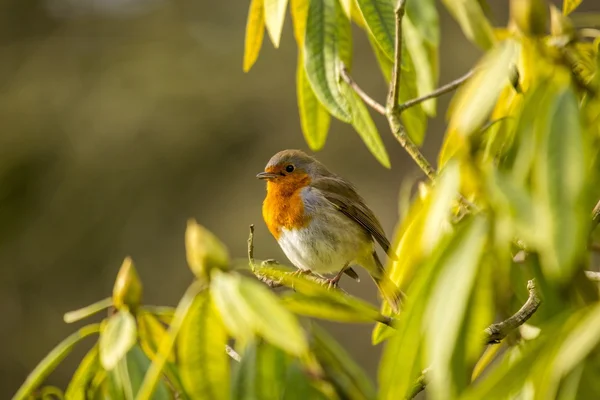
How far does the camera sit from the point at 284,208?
319 centimetres

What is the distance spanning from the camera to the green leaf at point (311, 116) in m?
1.59

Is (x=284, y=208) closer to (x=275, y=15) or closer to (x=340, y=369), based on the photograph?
(x=275, y=15)

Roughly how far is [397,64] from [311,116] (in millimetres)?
239

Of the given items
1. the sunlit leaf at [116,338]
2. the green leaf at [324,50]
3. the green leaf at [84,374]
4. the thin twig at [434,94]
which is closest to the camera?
Answer: the sunlit leaf at [116,338]

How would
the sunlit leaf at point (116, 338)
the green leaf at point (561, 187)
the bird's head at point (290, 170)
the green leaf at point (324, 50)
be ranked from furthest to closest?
the bird's head at point (290, 170)
the green leaf at point (324, 50)
the sunlit leaf at point (116, 338)
the green leaf at point (561, 187)

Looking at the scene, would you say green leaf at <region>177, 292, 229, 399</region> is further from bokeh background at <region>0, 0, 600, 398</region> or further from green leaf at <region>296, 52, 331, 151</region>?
bokeh background at <region>0, 0, 600, 398</region>

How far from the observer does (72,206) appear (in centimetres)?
909

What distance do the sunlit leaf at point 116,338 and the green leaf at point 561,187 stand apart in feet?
1.79

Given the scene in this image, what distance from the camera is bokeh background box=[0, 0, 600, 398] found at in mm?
8367

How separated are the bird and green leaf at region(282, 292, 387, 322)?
216 cm

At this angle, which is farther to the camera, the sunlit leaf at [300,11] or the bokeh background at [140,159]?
the bokeh background at [140,159]

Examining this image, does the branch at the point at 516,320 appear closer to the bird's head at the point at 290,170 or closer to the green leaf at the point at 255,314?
the green leaf at the point at 255,314

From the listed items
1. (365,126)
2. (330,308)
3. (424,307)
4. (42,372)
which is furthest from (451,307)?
(365,126)

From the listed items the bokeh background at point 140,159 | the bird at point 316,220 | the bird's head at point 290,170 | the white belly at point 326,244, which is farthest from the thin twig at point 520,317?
the bokeh background at point 140,159
